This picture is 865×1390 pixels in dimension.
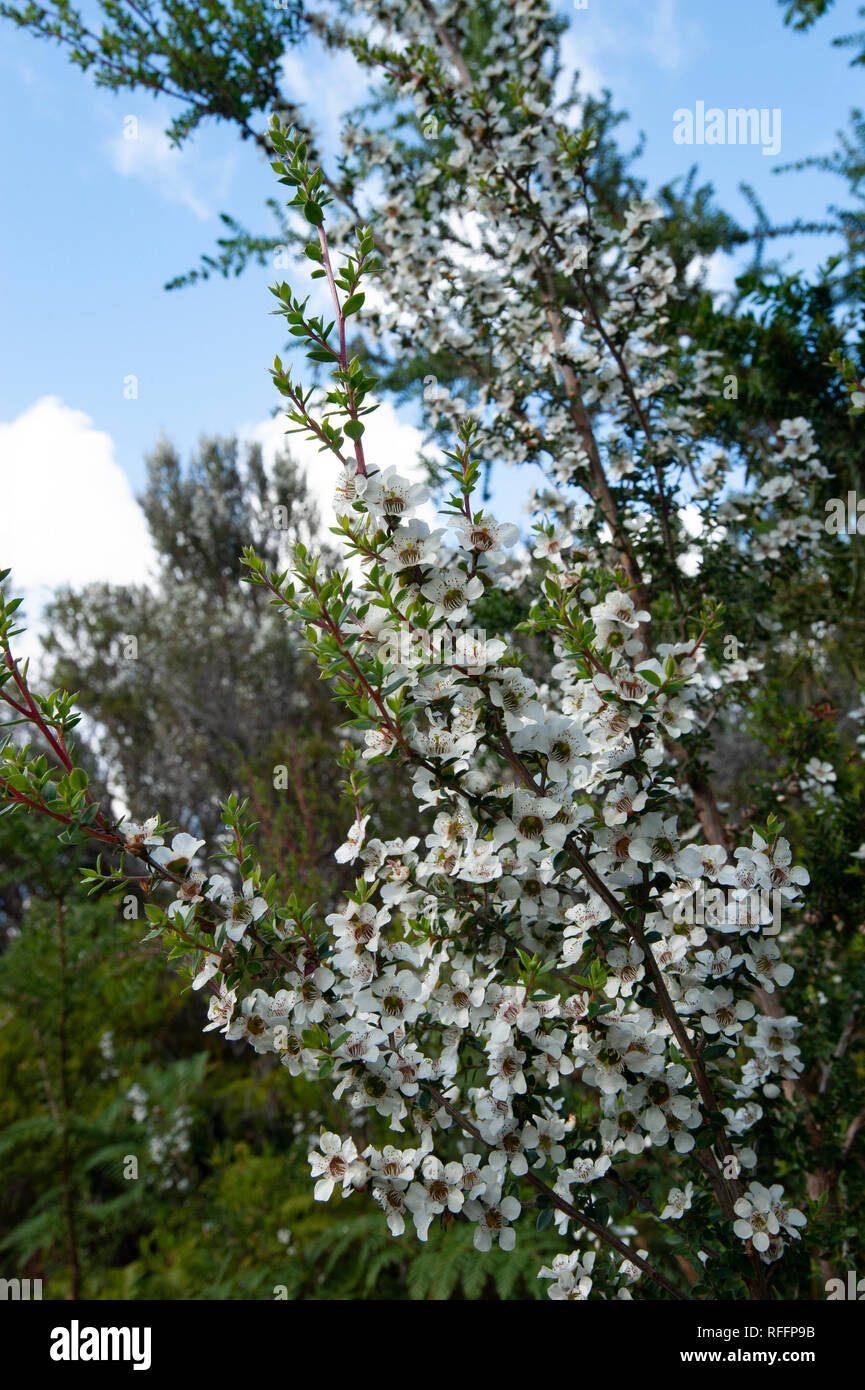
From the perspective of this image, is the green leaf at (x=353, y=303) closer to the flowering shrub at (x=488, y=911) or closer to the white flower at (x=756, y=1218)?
the flowering shrub at (x=488, y=911)

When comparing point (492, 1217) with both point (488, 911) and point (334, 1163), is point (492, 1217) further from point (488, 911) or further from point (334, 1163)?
point (488, 911)

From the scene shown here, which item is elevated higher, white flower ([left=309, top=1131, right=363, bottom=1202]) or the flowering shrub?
the flowering shrub

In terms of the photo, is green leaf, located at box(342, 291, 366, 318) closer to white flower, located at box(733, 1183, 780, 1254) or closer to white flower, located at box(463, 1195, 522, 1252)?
white flower, located at box(463, 1195, 522, 1252)

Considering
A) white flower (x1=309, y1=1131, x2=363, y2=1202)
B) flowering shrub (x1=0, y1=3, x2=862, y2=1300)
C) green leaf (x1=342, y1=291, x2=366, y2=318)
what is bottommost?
white flower (x1=309, y1=1131, x2=363, y2=1202)

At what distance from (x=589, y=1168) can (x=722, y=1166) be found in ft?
0.88

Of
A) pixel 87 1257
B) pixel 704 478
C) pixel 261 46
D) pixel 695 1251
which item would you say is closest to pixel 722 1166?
pixel 695 1251

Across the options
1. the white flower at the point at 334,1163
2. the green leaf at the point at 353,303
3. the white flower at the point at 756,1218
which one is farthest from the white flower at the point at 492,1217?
the green leaf at the point at 353,303

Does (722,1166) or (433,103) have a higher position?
(433,103)

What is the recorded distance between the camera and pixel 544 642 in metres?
2.50

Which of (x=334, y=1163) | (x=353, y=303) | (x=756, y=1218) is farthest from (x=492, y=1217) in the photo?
(x=353, y=303)

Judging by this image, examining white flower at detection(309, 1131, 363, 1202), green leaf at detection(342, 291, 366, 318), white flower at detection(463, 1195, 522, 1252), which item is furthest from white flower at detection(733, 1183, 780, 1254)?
green leaf at detection(342, 291, 366, 318)

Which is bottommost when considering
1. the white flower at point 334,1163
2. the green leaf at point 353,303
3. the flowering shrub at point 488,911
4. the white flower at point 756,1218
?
the white flower at point 756,1218

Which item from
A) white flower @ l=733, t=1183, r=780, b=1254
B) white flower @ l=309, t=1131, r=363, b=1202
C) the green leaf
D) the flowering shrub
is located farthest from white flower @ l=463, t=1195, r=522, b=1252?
the green leaf
